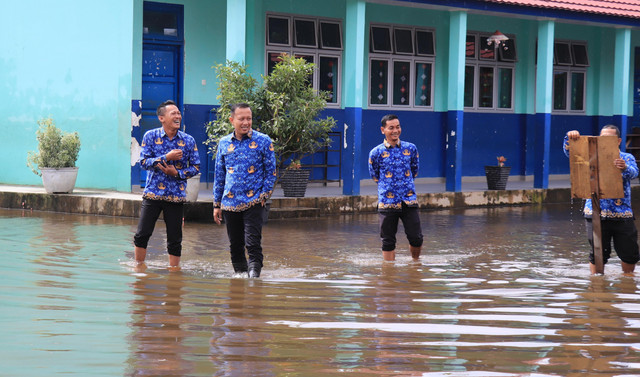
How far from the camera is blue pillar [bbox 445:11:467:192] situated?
16859 millimetres

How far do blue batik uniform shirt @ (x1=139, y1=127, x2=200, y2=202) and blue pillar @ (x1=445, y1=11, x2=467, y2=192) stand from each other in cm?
880

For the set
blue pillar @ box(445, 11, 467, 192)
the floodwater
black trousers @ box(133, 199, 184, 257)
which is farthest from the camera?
blue pillar @ box(445, 11, 467, 192)

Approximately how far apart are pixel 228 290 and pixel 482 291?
205 cm

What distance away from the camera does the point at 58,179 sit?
569 inches

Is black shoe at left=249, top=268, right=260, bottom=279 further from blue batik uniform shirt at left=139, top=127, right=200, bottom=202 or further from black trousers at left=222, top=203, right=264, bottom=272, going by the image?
blue batik uniform shirt at left=139, top=127, right=200, bottom=202

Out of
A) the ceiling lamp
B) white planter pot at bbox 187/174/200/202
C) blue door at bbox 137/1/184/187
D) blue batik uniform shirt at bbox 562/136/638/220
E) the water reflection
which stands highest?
the ceiling lamp

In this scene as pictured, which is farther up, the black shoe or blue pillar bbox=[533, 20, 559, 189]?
blue pillar bbox=[533, 20, 559, 189]

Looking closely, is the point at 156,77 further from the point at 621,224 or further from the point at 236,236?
the point at 621,224

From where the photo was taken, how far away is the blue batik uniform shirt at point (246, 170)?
8.27 metres

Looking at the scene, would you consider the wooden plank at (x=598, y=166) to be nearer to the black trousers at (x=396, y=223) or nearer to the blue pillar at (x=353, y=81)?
the black trousers at (x=396, y=223)

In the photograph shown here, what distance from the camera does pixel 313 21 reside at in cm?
1741

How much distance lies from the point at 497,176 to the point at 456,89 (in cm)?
206

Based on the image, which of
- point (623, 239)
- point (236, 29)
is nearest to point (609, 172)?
point (623, 239)

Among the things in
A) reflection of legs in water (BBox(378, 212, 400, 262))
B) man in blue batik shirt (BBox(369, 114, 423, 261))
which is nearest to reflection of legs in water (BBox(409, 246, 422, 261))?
man in blue batik shirt (BBox(369, 114, 423, 261))
